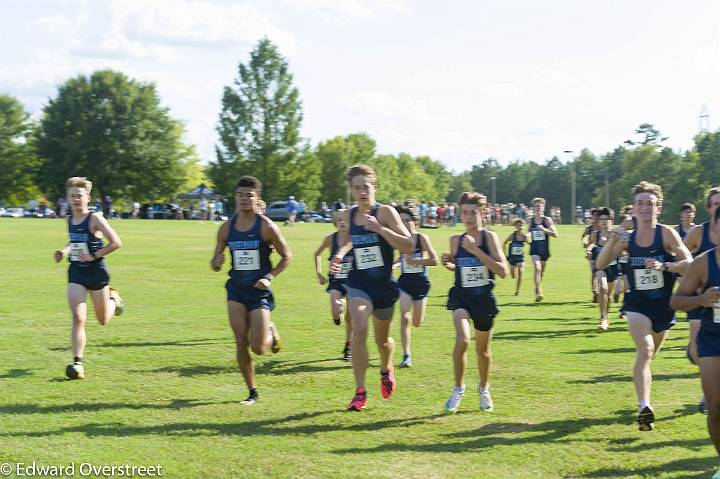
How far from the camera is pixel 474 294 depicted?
25.4 feet

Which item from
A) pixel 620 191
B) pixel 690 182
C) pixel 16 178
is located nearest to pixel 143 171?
pixel 16 178

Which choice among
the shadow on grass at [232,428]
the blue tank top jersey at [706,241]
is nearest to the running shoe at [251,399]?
the shadow on grass at [232,428]

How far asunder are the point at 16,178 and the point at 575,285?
253 feet

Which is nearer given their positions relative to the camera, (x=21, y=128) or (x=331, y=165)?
(x=21, y=128)

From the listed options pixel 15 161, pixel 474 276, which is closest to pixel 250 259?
pixel 474 276

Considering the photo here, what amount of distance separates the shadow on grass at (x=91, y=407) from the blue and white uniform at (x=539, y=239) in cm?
1149

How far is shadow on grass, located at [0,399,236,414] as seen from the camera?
Answer: 297 inches

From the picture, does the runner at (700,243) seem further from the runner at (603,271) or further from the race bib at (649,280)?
the runner at (603,271)

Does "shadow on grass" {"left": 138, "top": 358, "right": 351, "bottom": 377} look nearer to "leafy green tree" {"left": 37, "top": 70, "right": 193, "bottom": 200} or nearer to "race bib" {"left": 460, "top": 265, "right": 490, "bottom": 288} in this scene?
"race bib" {"left": 460, "top": 265, "right": 490, "bottom": 288}

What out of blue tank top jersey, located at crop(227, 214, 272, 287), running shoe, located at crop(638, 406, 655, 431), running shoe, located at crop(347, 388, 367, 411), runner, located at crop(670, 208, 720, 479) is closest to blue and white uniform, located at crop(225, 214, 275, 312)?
blue tank top jersey, located at crop(227, 214, 272, 287)

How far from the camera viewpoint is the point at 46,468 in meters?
5.81

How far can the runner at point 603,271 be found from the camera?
13.4 m

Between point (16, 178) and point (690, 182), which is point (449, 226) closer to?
point (690, 182)

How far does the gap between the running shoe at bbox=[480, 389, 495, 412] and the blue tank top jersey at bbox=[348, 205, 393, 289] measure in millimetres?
1382
